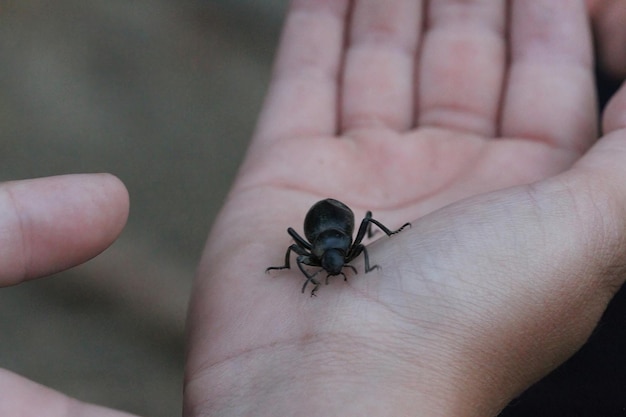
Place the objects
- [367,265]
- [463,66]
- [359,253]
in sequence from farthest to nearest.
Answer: [463,66] → [359,253] → [367,265]

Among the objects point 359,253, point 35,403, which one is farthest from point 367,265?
point 35,403

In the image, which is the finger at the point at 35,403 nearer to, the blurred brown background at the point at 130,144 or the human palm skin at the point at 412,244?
the human palm skin at the point at 412,244

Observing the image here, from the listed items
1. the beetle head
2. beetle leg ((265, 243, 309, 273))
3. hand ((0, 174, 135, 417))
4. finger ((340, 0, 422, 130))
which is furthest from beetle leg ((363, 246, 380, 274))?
finger ((340, 0, 422, 130))

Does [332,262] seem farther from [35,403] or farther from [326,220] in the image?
[35,403]

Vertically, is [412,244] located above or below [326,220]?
below

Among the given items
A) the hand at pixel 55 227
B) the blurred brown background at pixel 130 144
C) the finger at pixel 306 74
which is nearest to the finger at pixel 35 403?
the hand at pixel 55 227

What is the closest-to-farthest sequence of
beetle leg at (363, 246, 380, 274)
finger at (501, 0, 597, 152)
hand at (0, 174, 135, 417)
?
hand at (0, 174, 135, 417)
beetle leg at (363, 246, 380, 274)
finger at (501, 0, 597, 152)

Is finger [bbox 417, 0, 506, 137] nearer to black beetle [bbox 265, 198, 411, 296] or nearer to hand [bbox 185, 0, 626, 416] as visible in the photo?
hand [bbox 185, 0, 626, 416]
